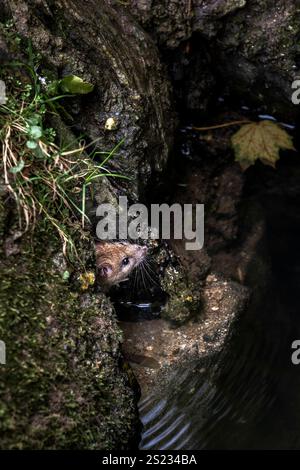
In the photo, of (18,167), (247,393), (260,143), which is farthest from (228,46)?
(247,393)

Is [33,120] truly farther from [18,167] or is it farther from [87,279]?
[87,279]

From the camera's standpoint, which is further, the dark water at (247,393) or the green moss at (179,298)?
the green moss at (179,298)

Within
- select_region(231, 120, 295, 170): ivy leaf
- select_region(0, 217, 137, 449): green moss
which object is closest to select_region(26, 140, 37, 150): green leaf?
select_region(0, 217, 137, 449): green moss

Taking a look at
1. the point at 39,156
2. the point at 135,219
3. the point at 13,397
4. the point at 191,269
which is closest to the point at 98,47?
the point at 39,156

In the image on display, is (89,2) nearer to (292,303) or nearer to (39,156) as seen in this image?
(39,156)

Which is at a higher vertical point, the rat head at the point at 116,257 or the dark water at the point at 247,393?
the rat head at the point at 116,257

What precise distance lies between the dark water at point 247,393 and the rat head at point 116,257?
83 cm

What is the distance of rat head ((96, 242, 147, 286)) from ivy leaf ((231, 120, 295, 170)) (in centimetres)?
134

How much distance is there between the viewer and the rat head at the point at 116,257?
12.2 ft

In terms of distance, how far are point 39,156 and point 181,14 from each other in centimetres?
189

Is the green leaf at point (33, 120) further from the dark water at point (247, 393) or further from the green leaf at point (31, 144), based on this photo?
the dark water at point (247, 393)

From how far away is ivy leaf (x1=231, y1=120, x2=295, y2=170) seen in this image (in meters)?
4.42

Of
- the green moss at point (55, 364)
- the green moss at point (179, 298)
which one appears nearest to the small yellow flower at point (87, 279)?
the green moss at point (55, 364)

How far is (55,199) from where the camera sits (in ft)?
10.1
